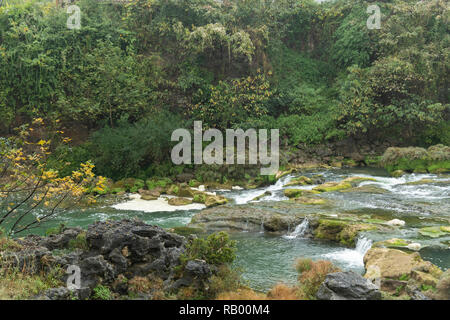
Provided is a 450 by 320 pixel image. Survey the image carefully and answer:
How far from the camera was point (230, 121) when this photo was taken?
2578 centimetres

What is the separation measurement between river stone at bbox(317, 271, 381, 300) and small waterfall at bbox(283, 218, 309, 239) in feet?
18.4

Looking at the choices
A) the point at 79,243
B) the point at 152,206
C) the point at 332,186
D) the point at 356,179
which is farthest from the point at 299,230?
the point at 356,179

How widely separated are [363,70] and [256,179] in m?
11.4

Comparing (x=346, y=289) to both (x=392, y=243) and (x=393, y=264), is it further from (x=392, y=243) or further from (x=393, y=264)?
(x=392, y=243)

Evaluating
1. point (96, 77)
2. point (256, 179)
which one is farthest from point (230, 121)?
point (96, 77)

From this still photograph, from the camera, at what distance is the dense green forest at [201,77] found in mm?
23500

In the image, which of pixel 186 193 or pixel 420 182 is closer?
pixel 420 182

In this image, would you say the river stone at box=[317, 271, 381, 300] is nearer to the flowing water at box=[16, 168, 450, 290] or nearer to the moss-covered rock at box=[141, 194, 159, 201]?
the flowing water at box=[16, 168, 450, 290]

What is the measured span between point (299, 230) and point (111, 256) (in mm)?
6642

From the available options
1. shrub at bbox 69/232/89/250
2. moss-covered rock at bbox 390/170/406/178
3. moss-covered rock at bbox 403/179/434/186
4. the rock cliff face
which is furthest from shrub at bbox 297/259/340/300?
moss-covered rock at bbox 390/170/406/178

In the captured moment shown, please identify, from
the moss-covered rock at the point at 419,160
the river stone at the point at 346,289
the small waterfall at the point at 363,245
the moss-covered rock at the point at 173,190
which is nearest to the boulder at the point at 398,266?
the small waterfall at the point at 363,245

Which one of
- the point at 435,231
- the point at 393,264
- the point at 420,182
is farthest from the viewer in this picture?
the point at 420,182

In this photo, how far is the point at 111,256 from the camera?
8.12 m

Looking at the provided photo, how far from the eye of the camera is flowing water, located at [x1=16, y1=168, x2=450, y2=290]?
10.1 m
